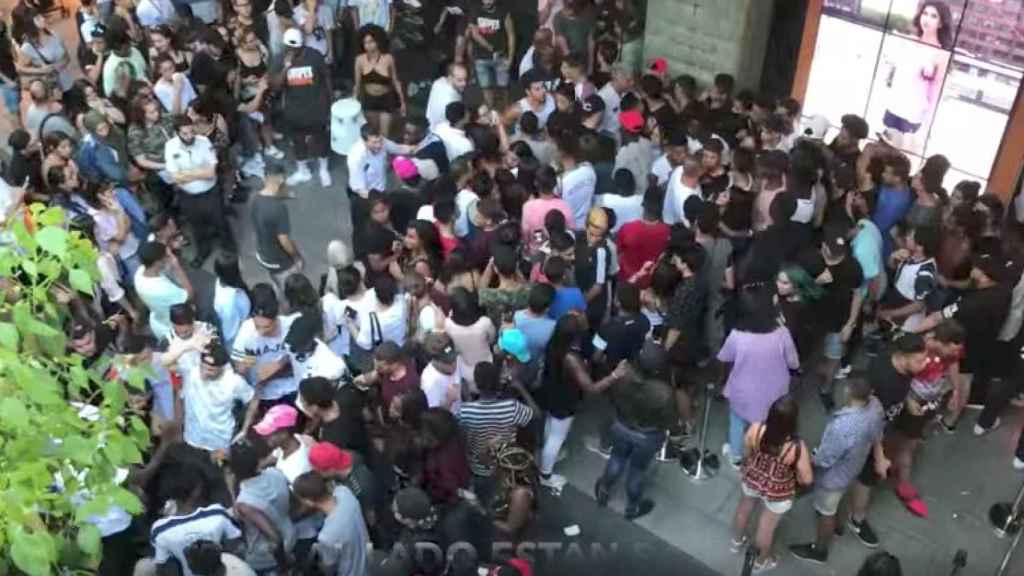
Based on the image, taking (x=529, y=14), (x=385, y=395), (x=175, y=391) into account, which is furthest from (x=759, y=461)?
(x=529, y=14)

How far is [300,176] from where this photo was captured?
10.4 meters

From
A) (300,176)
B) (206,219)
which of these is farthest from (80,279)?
(300,176)

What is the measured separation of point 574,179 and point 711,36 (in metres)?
3.63

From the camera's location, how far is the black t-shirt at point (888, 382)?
6160 millimetres

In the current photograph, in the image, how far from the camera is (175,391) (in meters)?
6.45

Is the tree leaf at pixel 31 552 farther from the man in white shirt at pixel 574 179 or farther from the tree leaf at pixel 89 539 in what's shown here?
the man in white shirt at pixel 574 179

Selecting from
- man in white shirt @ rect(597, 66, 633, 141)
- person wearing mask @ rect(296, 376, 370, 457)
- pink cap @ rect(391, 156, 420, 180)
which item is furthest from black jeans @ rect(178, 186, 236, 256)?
man in white shirt @ rect(597, 66, 633, 141)

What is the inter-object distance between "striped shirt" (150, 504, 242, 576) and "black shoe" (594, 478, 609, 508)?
2698mm

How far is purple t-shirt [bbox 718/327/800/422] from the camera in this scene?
6457 mm

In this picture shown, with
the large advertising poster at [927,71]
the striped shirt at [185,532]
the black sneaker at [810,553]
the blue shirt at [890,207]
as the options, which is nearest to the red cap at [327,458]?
the striped shirt at [185,532]

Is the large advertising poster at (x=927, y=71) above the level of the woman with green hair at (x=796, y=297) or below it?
above

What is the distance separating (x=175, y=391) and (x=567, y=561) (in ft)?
9.06

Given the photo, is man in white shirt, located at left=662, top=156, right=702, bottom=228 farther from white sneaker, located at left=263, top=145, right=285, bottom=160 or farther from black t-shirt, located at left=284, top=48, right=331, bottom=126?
white sneaker, located at left=263, top=145, right=285, bottom=160

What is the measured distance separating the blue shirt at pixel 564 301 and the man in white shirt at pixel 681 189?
1.30 meters
